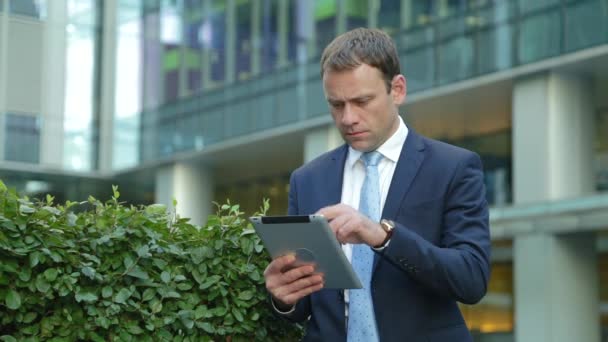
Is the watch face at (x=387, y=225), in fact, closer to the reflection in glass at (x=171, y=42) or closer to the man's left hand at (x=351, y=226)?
the man's left hand at (x=351, y=226)

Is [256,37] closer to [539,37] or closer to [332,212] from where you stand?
[539,37]

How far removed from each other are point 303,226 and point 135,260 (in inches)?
32.0

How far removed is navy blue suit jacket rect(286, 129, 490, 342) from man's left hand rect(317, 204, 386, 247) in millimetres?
142

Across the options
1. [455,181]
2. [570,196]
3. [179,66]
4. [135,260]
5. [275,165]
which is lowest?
[135,260]

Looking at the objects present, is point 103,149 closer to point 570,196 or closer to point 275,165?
point 275,165

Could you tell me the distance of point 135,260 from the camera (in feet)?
13.4

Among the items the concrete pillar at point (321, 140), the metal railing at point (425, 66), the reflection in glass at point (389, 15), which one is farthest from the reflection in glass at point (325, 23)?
the concrete pillar at point (321, 140)

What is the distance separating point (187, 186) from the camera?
29.9 m

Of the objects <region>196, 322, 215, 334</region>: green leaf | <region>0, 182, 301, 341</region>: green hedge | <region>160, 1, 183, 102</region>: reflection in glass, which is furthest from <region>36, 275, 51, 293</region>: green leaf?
<region>160, 1, 183, 102</region>: reflection in glass

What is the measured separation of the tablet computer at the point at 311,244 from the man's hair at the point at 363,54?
1.92 feet

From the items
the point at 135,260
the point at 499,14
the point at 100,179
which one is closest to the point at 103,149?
the point at 100,179

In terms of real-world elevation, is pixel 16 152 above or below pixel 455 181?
above

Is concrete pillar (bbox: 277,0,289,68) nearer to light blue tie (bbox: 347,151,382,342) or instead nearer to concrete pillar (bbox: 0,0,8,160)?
concrete pillar (bbox: 0,0,8,160)

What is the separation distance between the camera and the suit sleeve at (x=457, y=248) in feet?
11.8
